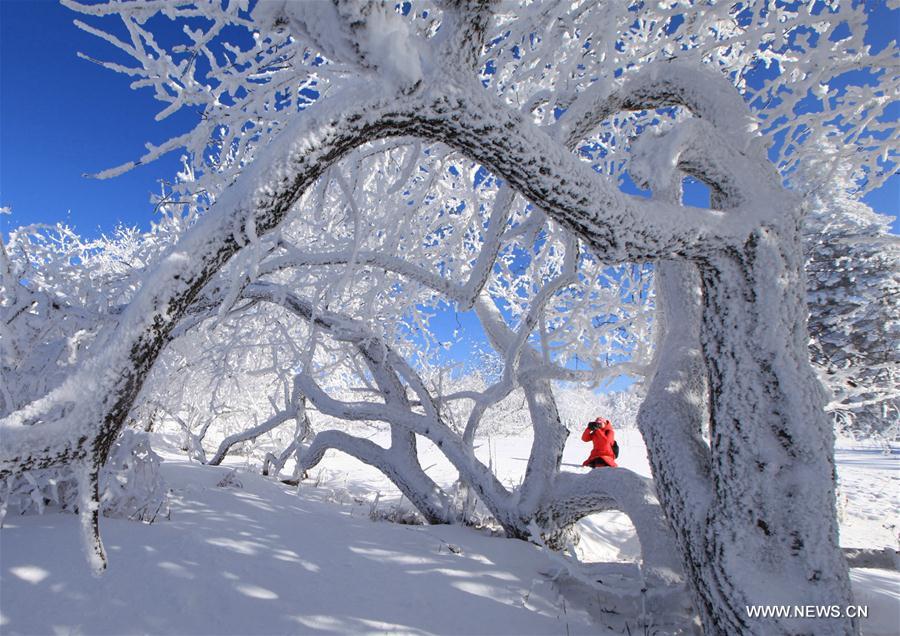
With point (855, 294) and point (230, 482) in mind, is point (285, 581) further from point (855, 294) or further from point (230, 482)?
point (855, 294)

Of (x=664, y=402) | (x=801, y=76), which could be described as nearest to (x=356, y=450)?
(x=664, y=402)

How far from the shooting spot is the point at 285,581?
8.21 feet

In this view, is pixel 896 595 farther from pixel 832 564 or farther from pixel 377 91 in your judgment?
pixel 377 91

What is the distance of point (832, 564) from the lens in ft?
6.31

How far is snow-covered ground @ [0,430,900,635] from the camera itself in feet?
6.77

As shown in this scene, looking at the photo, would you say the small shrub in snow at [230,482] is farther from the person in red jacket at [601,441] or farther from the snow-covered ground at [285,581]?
the person in red jacket at [601,441]

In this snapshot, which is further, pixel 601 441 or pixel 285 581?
pixel 601 441

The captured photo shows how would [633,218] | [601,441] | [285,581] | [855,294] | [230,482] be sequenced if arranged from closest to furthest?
[633,218] → [285,581] → [230,482] → [601,441] → [855,294]

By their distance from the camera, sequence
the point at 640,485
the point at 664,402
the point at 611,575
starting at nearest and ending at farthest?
the point at 664,402
the point at 611,575
the point at 640,485

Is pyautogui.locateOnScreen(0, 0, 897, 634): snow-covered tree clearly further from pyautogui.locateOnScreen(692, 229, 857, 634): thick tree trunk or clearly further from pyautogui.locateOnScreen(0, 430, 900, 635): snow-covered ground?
pyautogui.locateOnScreen(0, 430, 900, 635): snow-covered ground

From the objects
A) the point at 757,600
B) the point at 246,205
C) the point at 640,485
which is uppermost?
the point at 246,205

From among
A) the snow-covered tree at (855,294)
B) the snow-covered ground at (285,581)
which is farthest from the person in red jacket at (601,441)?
the snow-covered tree at (855,294)

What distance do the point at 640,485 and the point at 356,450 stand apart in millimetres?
3031

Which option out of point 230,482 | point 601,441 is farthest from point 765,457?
point 601,441
